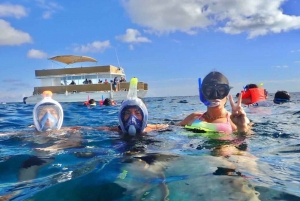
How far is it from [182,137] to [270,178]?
2374 mm

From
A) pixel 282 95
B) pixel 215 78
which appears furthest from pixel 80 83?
pixel 215 78

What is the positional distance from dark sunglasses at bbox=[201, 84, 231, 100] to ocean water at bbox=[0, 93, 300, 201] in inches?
26.4

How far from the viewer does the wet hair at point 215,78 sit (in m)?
5.00

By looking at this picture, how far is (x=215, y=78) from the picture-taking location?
5035 millimetres

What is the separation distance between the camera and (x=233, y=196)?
2229mm

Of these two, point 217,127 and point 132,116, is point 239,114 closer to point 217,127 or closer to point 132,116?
point 217,127

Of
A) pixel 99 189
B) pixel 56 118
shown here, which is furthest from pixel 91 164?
pixel 56 118

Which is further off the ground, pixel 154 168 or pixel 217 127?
pixel 217 127

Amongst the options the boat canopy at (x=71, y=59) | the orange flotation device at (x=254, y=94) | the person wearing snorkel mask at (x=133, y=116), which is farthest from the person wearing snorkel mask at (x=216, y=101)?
the boat canopy at (x=71, y=59)

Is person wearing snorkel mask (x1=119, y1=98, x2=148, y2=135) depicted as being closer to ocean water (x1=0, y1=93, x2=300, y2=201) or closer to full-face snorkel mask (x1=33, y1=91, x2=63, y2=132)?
ocean water (x1=0, y1=93, x2=300, y2=201)

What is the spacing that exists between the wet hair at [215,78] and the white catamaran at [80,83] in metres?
27.7

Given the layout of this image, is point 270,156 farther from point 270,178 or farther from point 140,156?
point 140,156

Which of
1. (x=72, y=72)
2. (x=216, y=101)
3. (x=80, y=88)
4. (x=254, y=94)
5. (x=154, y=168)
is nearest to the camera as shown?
(x=154, y=168)

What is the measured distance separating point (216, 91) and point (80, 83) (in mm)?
32174
